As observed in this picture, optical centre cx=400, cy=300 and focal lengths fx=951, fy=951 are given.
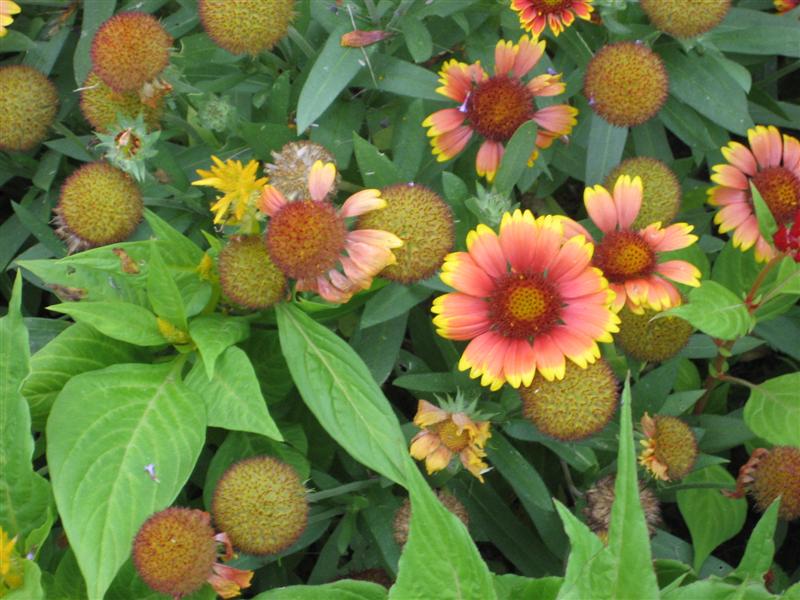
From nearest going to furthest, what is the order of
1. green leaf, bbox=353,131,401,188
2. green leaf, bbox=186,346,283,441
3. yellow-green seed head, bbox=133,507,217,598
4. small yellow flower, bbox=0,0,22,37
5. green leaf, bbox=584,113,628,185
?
yellow-green seed head, bbox=133,507,217,598, green leaf, bbox=186,346,283,441, green leaf, bbox=353,131,401,188, small yellow flower, bbox=0,0,22,37, green leaf, bbox=584,113,628,185

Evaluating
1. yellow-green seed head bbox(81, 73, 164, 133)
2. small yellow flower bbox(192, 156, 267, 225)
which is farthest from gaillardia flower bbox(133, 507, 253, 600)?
yellow-green seed head bbox(81, 73, 164, 133)

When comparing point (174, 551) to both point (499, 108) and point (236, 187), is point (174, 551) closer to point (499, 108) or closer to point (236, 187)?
point (236, 187)

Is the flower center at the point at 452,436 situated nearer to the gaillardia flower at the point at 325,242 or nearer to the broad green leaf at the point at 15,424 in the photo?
the gaillardia flower at the point at 325,242

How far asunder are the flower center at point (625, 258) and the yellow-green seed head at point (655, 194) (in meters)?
0.12

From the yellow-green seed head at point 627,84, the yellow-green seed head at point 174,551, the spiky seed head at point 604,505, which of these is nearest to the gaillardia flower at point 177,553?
the yellow-green seed head at point 174,551

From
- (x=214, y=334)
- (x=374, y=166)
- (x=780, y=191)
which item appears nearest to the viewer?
(x=214, y=334)

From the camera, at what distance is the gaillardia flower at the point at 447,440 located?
1.41m

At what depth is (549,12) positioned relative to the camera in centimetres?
157

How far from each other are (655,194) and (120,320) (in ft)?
2.89

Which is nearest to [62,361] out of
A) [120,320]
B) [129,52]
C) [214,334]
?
[120,320]

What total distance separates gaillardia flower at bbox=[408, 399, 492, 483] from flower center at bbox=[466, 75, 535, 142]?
50 centimetres

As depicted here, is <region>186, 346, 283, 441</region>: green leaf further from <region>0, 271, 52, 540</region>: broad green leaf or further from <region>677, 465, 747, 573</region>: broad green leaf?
<region>677, 465, 747, 573</region>: broad green leaf

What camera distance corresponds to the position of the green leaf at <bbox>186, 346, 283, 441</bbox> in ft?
4.29

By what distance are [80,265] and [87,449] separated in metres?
0.29
